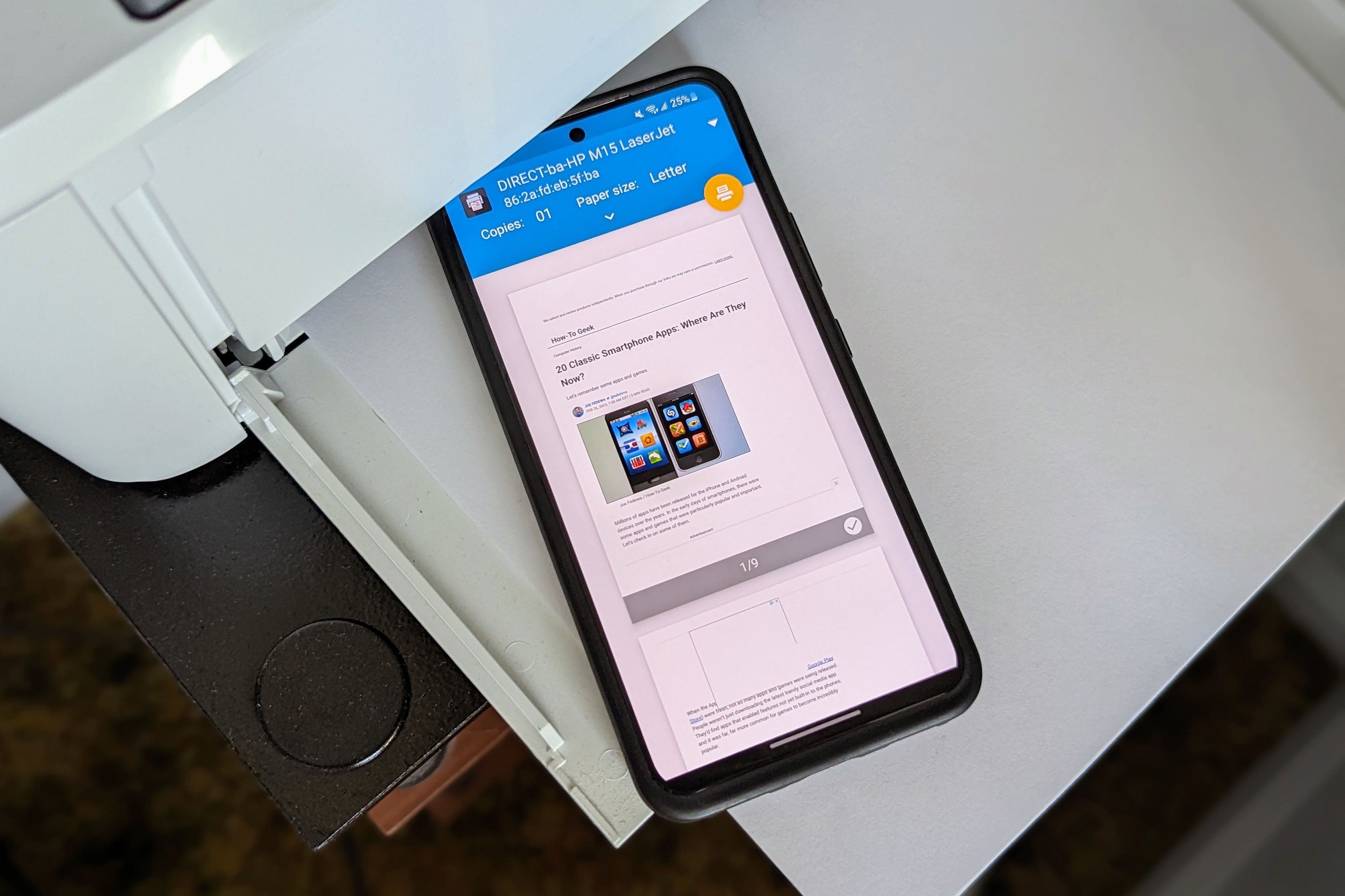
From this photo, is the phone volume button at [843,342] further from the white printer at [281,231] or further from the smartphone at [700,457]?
the white printer at [281,231]

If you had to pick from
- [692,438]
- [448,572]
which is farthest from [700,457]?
[448,572]

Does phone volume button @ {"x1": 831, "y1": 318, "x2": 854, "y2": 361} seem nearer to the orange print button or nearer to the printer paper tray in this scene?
the orange print button

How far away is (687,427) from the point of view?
423 mm

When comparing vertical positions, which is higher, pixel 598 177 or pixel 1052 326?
pixel 598 177

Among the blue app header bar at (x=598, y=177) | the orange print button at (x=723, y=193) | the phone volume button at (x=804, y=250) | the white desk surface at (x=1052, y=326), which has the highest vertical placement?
the blue app header bar at (x=598, y=177)

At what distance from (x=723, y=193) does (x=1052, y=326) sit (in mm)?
171

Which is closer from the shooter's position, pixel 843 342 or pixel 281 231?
pixel 281 231

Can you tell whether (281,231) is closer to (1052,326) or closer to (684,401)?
(684,401)

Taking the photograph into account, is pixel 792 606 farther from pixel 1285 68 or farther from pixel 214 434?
pixel 1285 68

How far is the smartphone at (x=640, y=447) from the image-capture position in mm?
418

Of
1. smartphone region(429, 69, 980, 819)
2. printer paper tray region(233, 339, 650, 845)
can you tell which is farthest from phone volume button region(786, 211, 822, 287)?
printer paper tray region(233, 339, 650, 845)

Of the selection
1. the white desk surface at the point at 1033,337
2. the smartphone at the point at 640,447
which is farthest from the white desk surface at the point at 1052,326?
the smartphone at the point at 640,447

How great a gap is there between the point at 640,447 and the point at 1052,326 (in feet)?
0.69

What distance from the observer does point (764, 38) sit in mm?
492
